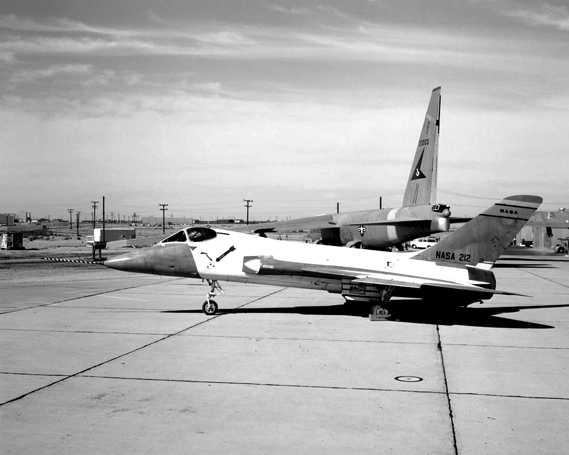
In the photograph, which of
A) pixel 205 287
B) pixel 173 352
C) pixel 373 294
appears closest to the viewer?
pixel 173 352

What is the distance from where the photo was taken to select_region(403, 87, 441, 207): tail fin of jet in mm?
31344

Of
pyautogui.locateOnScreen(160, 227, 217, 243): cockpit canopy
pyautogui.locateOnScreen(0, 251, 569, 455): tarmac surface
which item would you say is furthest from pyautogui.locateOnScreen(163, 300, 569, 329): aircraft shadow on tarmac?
pyautogui.locateOnScreen(160, 227, 217, 243): cockpit canopy

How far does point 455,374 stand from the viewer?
30.0 feet

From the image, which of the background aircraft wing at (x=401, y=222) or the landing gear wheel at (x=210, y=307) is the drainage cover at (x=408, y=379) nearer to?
the landing gear wheel at (x=210, y=307)

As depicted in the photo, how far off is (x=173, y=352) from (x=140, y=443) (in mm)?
4457

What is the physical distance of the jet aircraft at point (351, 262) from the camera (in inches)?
572

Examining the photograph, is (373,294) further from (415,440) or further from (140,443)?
(140,443)

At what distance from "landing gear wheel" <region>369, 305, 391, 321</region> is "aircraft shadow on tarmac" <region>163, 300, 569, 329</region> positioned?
0.59ft

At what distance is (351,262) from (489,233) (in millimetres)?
3518

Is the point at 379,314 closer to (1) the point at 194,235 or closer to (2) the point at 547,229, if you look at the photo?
(1) the point at 194,235

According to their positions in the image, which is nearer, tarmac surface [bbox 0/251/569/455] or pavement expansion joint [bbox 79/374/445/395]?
tarmac surface [bbox 0/251/569/455]

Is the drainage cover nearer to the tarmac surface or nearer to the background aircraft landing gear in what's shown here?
the tarmac surface

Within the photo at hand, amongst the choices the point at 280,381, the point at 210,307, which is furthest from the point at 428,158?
the point at 280,381

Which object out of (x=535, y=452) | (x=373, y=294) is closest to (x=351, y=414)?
(x=535, y=452)
